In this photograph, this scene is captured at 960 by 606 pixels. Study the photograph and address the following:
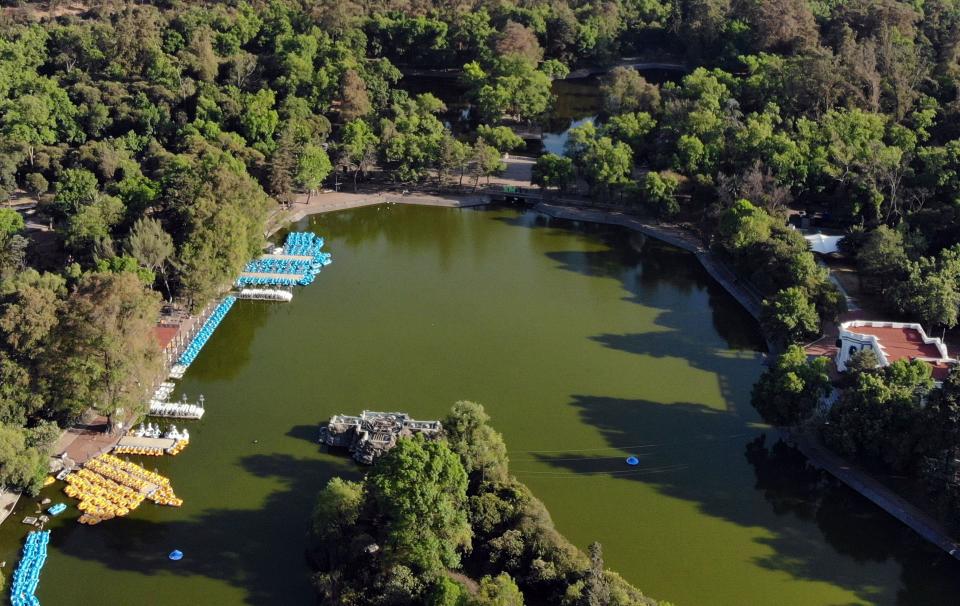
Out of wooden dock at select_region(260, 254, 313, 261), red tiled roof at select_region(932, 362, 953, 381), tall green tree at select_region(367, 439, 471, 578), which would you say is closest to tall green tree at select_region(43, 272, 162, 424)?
tall green tree at select_region(367, 439, 471, 578)

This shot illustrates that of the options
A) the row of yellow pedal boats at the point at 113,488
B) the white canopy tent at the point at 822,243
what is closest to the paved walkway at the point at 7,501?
the row of yellow pedal boats at the point at 113,488

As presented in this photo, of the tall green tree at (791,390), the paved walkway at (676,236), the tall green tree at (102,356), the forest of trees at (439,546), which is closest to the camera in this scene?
the forest of trees at (439,546)

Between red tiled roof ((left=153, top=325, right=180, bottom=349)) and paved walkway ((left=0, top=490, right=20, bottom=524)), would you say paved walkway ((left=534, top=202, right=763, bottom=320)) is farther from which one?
paved walkway ((left=0, top=490, right=20, bottom=524))

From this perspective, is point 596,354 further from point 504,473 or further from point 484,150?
point 484,150

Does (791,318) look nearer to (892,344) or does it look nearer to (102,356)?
(892,344)

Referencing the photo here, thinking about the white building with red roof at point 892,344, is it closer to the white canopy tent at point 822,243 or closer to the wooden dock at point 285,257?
the white canopy tent at point 822,243

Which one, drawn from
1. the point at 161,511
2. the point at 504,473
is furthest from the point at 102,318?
the point at 504,473

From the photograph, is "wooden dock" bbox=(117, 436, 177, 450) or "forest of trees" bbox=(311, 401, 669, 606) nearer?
"forest of trees" bbox=(311, 401, 669, 606)
